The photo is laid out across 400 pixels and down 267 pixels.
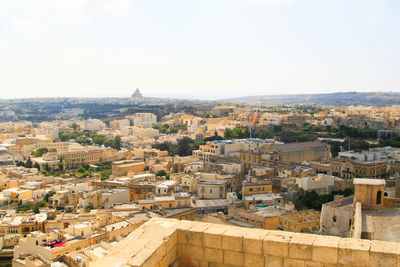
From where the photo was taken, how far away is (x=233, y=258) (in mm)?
2520

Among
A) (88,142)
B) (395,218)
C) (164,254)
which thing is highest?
(164,254)

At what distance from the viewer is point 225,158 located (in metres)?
25.4

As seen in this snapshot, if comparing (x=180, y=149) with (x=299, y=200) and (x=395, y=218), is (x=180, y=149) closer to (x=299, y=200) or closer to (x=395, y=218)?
(x=299, y=200)

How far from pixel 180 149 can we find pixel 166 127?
60.5 ft

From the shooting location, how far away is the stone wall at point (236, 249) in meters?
2.28

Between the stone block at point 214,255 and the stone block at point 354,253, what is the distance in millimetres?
703

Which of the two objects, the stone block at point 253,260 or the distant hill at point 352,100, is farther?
the distant hill at point 352,100

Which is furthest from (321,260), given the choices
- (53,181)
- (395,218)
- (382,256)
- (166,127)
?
(166,127)

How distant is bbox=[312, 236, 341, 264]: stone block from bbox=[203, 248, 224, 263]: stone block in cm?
56

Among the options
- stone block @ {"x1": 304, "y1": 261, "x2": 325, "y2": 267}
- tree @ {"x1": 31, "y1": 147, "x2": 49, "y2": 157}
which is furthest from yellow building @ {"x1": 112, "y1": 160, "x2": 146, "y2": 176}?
stone block @ {"x1": 304, "y1": 261, "x2": 325, "y2": 267}

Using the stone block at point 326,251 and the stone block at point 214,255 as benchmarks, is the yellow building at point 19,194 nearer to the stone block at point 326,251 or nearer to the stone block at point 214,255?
the stone block at point 214,255

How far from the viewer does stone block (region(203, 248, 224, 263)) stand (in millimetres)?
2549

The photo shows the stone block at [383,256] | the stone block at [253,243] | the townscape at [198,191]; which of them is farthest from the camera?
the townscape at [198,191]

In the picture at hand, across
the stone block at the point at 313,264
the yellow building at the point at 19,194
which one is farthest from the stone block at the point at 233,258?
the yellow building at the point at 19,194
